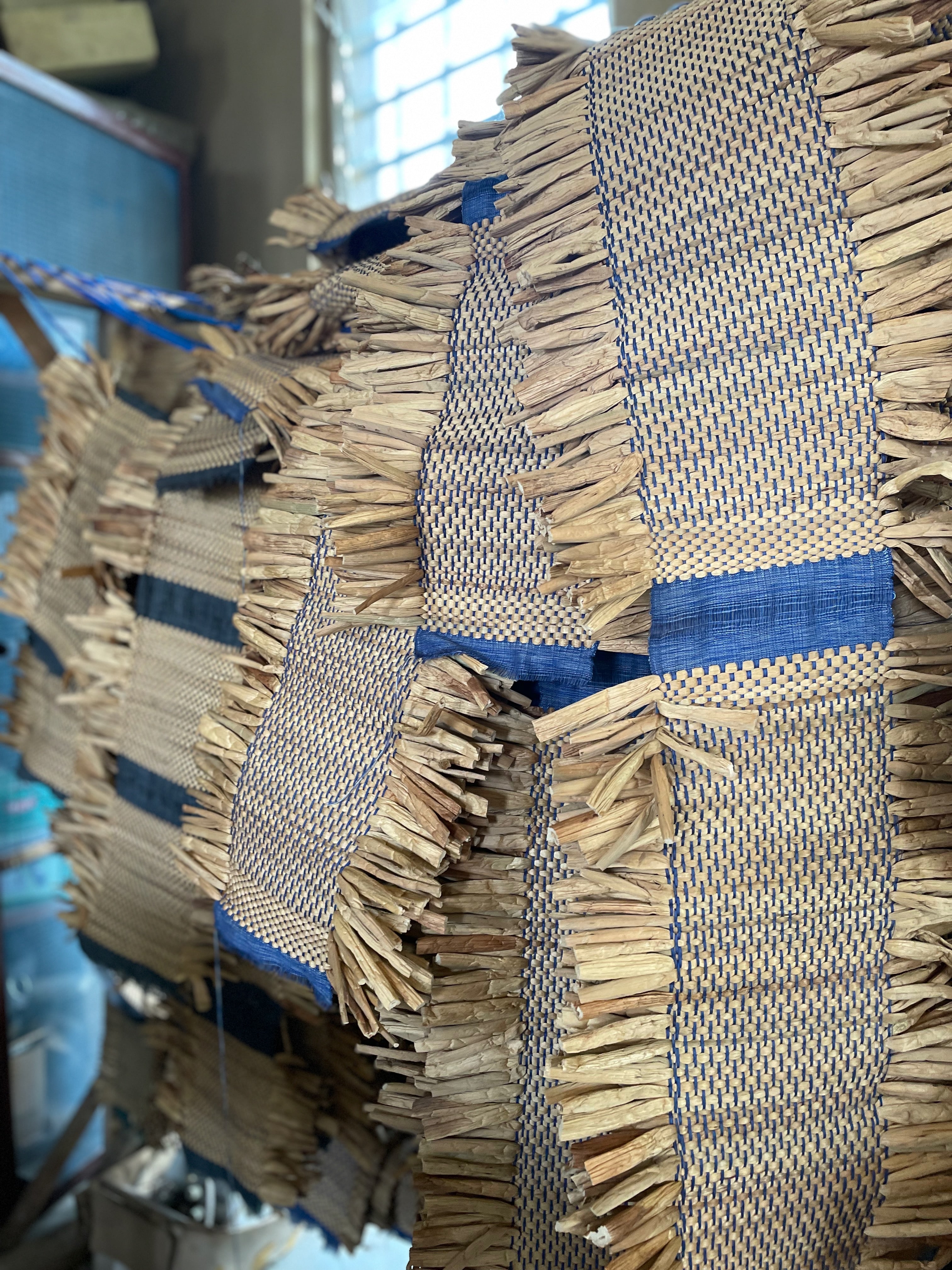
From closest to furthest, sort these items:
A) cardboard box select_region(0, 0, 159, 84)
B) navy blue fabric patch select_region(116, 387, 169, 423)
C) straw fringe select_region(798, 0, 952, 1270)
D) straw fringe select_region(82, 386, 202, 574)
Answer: straw fringe select_region(798, 0, 952, 1270) → straw fringe select_region(82, 386, 202, 574) → navy blue fabric patch select_region(116, 387, 169, 423) → cardboard box select_region(0, 0, 159, 84)

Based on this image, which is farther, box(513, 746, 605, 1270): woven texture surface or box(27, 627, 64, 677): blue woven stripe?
box(27, 627, 64, 677): blue woven stripe

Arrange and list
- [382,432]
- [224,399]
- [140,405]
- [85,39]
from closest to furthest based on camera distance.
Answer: [382,432] < [224,399] < [140,405] < [85,39]

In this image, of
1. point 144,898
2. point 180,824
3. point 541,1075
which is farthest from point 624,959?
point 144,898

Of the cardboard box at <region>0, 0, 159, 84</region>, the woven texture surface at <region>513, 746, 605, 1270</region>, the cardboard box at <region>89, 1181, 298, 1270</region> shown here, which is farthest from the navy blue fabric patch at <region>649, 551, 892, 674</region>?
the cardboard box at <region>0, 0, 159, 84</region>

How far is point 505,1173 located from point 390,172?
1843mm

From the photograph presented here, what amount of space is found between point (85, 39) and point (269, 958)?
2067 mm

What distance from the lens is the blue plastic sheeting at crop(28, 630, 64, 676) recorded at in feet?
3.70

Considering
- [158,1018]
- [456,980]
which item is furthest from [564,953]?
[158,1018]

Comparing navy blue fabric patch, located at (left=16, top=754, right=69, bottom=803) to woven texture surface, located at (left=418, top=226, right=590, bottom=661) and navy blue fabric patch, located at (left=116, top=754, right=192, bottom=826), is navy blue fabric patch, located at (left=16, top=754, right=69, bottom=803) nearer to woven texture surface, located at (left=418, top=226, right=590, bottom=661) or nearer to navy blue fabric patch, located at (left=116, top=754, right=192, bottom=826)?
navy blue fabric patch, located at (left=116, top=754, right=192, bottom=826)

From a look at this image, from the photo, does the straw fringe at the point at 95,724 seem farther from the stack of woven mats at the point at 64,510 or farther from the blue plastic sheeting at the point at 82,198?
the blue plastic sheeting at the point at 82,198

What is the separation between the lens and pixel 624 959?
0.55m

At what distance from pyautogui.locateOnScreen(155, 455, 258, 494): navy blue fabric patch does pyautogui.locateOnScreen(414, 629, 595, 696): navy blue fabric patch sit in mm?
291

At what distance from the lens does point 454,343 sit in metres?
0.64

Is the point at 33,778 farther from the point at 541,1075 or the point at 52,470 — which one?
the point at 541,1075
